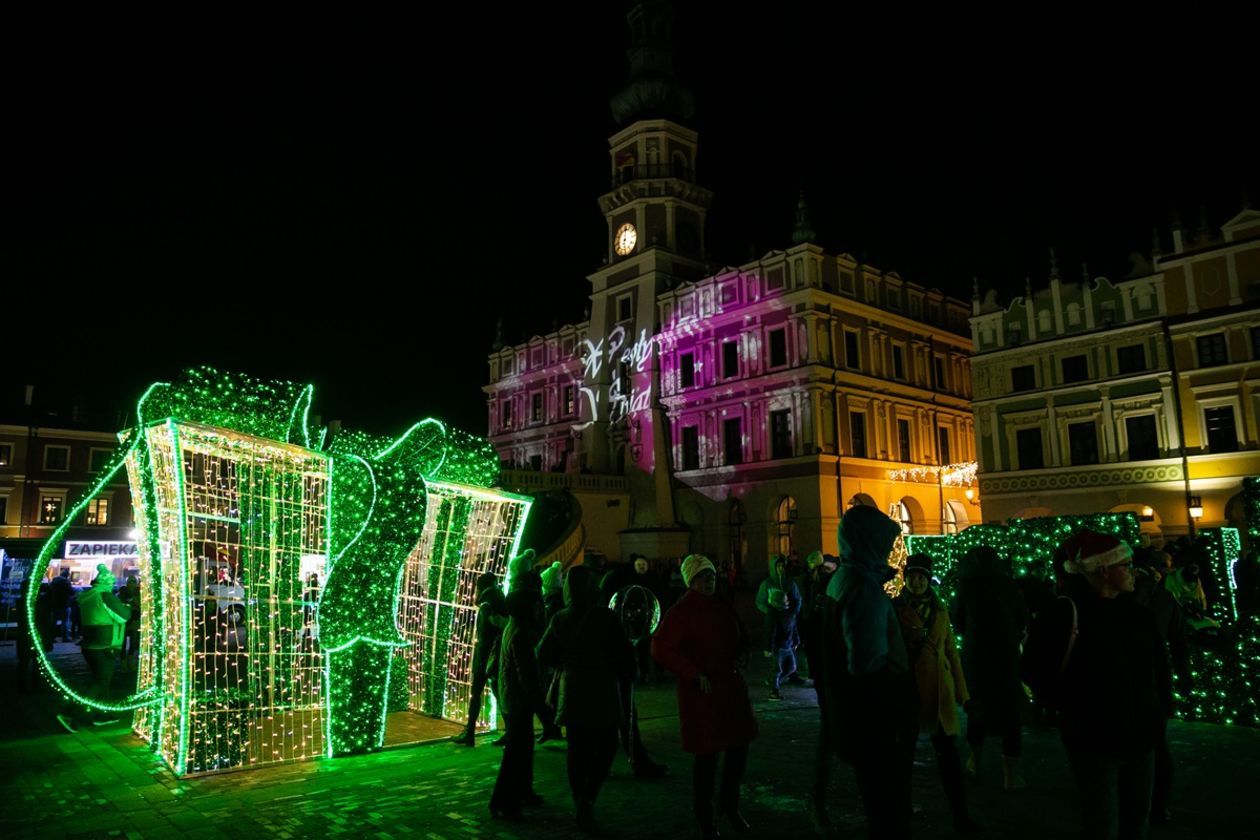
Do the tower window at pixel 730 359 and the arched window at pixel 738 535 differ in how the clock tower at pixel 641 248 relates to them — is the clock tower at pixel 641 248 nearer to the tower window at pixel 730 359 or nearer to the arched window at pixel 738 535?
the tower window at pixel 730 359

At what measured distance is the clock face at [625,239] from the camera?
40812mm

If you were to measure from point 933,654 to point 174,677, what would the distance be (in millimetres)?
6459

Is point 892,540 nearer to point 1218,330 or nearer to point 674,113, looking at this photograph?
point 1218,330

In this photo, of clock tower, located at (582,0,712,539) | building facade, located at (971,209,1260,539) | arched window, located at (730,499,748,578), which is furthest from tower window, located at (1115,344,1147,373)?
clock tower, located at (582,0,712,539)

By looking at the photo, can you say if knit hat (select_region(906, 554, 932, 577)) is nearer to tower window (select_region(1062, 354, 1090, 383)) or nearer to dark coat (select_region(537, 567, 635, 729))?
dark coat (select_region(537, 567, 635, 729))

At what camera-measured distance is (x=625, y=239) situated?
135ft

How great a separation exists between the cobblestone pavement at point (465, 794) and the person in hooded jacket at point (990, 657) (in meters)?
0.37

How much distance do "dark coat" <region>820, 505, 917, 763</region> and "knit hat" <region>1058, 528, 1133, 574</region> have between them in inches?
35.1

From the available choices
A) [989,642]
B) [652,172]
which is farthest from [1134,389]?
[989,642]

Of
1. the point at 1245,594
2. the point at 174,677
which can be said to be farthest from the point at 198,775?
the point at 1245,594

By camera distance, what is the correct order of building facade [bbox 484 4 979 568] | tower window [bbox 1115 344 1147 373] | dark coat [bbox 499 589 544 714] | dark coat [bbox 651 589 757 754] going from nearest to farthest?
dark coat [bbox 651 589 757 754], dark coat [bbox 499 589 544 714], tower window [bbox 1115 344 1147 373], building facade [bbox 484 4 979 568]

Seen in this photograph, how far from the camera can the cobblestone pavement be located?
5.69 metres

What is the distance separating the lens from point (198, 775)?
7.14 meters

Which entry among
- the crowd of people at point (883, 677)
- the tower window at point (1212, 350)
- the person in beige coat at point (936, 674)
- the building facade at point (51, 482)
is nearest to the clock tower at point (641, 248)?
the tower window at point (1212, 350)
